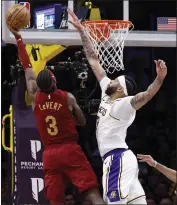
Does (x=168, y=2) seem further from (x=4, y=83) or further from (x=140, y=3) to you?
(x=4, y=83)

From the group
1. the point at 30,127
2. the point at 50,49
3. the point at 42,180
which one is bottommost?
the point at 42,180

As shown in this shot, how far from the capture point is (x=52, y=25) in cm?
842

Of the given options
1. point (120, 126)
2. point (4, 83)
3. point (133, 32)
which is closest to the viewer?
point (120, 126)

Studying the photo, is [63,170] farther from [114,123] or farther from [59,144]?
[114,123]

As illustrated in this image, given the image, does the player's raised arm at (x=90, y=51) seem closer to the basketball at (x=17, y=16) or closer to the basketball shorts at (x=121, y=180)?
the basketball at (x=17, y=16)

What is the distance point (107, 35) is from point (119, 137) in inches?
45.4

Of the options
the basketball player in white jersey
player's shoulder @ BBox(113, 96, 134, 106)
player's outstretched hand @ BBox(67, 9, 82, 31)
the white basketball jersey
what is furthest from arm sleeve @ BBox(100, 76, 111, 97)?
player's outstretched hand @ BBox(67, 9, 82, 31)

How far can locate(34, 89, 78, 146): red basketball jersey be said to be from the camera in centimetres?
746

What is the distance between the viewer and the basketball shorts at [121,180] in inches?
279

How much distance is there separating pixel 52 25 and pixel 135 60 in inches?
76.7

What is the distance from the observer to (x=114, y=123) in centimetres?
733

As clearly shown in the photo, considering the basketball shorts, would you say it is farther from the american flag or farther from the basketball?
the american flag

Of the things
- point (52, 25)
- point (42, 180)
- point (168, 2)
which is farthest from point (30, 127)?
point (168, 2)

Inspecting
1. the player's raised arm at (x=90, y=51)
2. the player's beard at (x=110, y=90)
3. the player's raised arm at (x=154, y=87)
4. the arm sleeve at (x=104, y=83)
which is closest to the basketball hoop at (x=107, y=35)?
the player's raised arm at (x=90, y=51)
